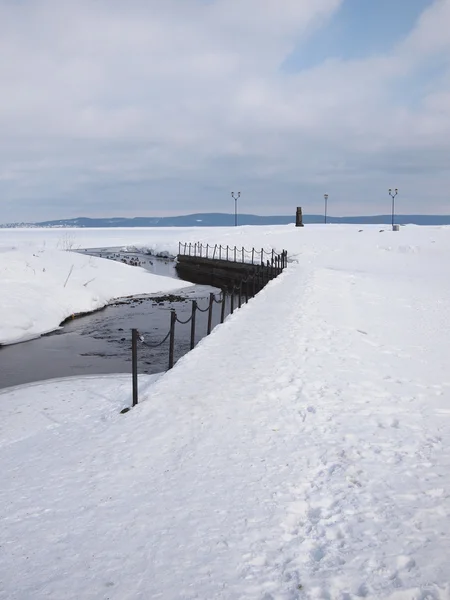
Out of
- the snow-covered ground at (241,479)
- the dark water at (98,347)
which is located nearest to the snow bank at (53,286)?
the dark water at (98,347)

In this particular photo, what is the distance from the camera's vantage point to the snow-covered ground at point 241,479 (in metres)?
3.68

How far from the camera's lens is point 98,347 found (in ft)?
46.5

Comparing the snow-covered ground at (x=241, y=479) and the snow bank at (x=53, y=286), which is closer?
the snow-covered ground at (x=241, y=479)

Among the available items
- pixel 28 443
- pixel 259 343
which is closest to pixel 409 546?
pixel 28 443

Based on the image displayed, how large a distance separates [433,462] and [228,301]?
18.6 meters

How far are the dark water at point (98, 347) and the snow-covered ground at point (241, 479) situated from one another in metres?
2.06

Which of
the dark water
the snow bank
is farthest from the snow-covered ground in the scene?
the snow bank

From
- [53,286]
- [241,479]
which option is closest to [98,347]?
[53,286]

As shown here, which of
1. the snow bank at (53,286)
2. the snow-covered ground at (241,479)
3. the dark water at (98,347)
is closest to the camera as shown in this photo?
the snow-covered ground at (241,479)

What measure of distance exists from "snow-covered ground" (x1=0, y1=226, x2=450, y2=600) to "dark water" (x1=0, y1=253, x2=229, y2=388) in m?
2.06

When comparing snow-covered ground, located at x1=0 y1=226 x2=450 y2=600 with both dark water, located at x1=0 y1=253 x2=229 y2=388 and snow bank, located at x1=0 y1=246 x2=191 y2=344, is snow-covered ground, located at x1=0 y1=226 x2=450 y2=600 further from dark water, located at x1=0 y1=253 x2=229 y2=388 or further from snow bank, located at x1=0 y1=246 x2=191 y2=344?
snow bank, located at x1=0 y1=246 x2=191 y2=344

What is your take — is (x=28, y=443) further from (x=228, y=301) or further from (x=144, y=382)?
(x=228, y=301)

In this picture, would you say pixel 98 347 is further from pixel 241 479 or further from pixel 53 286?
pixel 241 479

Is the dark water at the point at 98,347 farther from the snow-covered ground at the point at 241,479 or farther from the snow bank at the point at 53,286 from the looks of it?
the snow-covered ground at the point at 241,479
